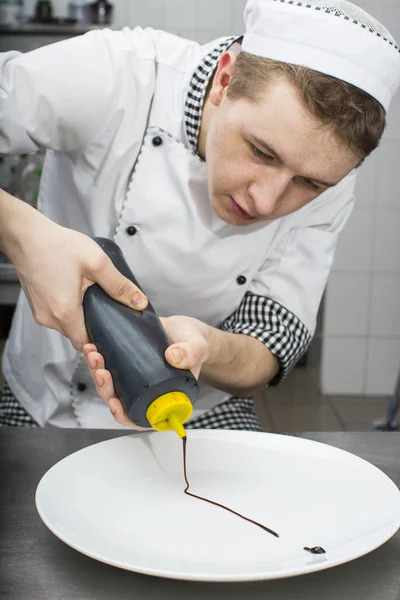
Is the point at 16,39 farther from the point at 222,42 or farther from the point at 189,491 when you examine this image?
the point at 189,491

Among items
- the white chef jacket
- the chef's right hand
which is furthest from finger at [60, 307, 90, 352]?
the white chef jacket

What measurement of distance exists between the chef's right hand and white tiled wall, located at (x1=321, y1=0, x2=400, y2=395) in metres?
2.41

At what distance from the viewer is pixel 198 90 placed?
4.40ft

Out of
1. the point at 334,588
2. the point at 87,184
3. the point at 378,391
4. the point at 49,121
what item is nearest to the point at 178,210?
the point at 87,184

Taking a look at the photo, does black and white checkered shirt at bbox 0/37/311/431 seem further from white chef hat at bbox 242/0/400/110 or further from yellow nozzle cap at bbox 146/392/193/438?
yellow nozzle cap at bbox 146/392/193/438

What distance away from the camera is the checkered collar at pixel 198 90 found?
1.33 meters

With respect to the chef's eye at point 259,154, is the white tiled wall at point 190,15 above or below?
below

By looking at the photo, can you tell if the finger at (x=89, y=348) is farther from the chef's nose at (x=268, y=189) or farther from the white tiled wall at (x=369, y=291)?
the white tiled wall at (x=369, y=291)

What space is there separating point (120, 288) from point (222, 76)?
0.48 meters

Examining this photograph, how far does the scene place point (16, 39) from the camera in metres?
3.21

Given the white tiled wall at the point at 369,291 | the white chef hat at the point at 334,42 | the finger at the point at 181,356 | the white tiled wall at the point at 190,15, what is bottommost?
the white tiled wall at the point at 369,291

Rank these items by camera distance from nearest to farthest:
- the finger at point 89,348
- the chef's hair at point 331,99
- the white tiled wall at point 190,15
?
the finger at point 89,348
the chef's hair at point 331,99
the white tiled wall at point 190,15

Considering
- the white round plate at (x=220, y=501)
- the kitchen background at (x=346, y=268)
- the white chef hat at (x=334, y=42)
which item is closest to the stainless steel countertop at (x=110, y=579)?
the white round plate at (x=220, y=501)

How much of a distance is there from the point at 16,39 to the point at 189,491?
9.13 ft
